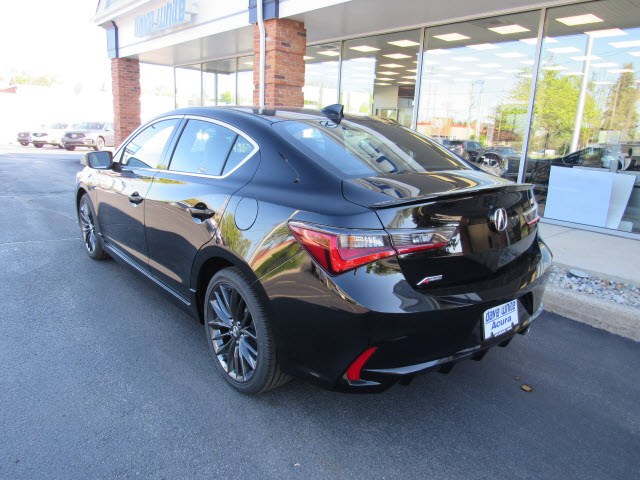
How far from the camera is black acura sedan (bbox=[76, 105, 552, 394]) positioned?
1983 mm

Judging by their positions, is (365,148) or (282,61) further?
(282,61)

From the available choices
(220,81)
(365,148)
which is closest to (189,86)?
(220,81)

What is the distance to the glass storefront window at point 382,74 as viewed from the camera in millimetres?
9523

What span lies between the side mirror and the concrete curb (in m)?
4.23

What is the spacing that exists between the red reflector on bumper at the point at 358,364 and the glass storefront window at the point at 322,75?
990cm

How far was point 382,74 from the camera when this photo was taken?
10500 mm

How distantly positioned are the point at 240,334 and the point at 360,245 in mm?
1062

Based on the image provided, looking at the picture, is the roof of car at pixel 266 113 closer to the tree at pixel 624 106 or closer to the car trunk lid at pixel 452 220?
the car trunk lid at pixel 452 220

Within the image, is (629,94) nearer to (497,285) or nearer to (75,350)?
(497,285)

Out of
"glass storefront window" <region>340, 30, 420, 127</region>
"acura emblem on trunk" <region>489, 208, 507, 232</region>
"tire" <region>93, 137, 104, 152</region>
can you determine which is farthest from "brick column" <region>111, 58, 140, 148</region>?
"acura emblem on trunk" <region>489, 208, 507, 232</region>

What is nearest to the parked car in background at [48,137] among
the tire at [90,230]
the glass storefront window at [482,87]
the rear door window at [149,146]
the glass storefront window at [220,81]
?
the glass storefront window at [220,81]

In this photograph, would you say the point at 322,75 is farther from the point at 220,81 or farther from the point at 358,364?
the point at 358,364

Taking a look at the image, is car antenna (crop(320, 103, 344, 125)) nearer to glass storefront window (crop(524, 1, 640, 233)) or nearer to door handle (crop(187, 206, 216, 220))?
door handle (crop(187, 206, 216, 220))

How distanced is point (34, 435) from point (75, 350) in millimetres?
907
